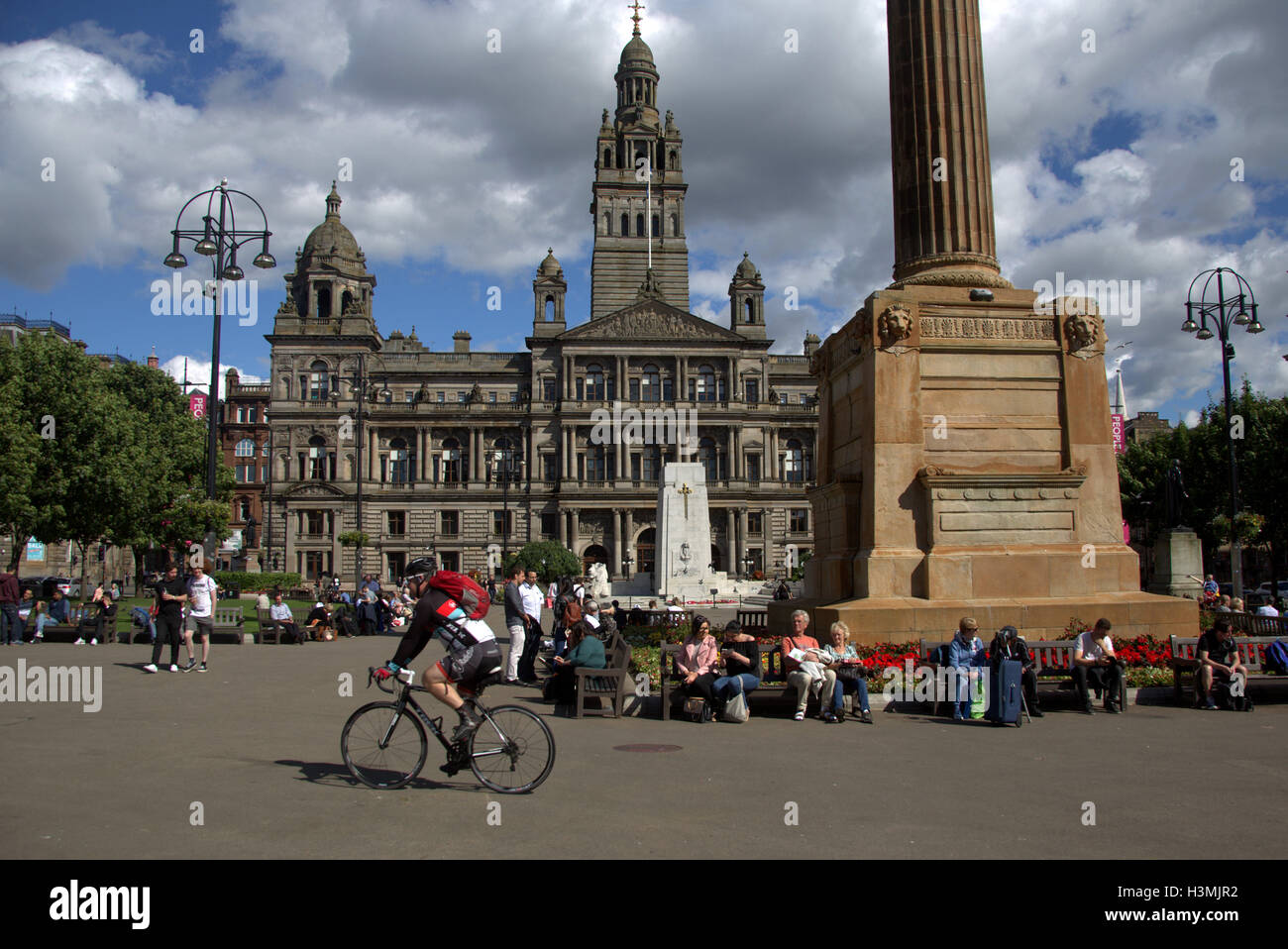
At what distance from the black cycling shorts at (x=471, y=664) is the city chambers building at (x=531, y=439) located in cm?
7182

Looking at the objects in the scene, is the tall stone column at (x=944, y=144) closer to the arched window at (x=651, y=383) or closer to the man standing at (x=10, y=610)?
the man standing at (x=10, y=610)

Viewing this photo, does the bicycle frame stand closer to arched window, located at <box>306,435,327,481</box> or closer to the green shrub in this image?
the green shrub

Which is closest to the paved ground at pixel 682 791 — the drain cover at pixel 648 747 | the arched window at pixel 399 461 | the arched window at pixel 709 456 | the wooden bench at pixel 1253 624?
the drain cover at pixel 648 747

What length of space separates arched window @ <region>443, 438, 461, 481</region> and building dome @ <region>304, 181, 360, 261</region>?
19059 mm

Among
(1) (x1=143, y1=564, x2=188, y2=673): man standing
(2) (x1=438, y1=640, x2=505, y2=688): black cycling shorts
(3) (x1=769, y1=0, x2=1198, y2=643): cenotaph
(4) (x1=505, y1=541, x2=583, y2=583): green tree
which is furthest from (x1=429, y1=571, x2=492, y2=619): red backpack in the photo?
(4) (x1=505, y1=541, x2=583, y2=583): green tree

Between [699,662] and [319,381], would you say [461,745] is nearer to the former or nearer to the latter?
[699,662]

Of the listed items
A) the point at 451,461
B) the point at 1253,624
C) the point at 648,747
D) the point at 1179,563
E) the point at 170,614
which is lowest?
the point at 648,747

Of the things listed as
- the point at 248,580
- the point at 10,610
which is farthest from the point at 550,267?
the point at 10,610

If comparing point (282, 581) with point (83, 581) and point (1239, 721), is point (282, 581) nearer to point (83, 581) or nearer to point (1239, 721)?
point (83, 581)

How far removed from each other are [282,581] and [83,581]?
713 inches

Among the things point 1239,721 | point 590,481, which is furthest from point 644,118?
point 1239,721

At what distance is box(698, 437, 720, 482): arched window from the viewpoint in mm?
82812

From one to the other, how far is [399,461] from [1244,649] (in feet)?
254

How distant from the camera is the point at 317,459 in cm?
8225
